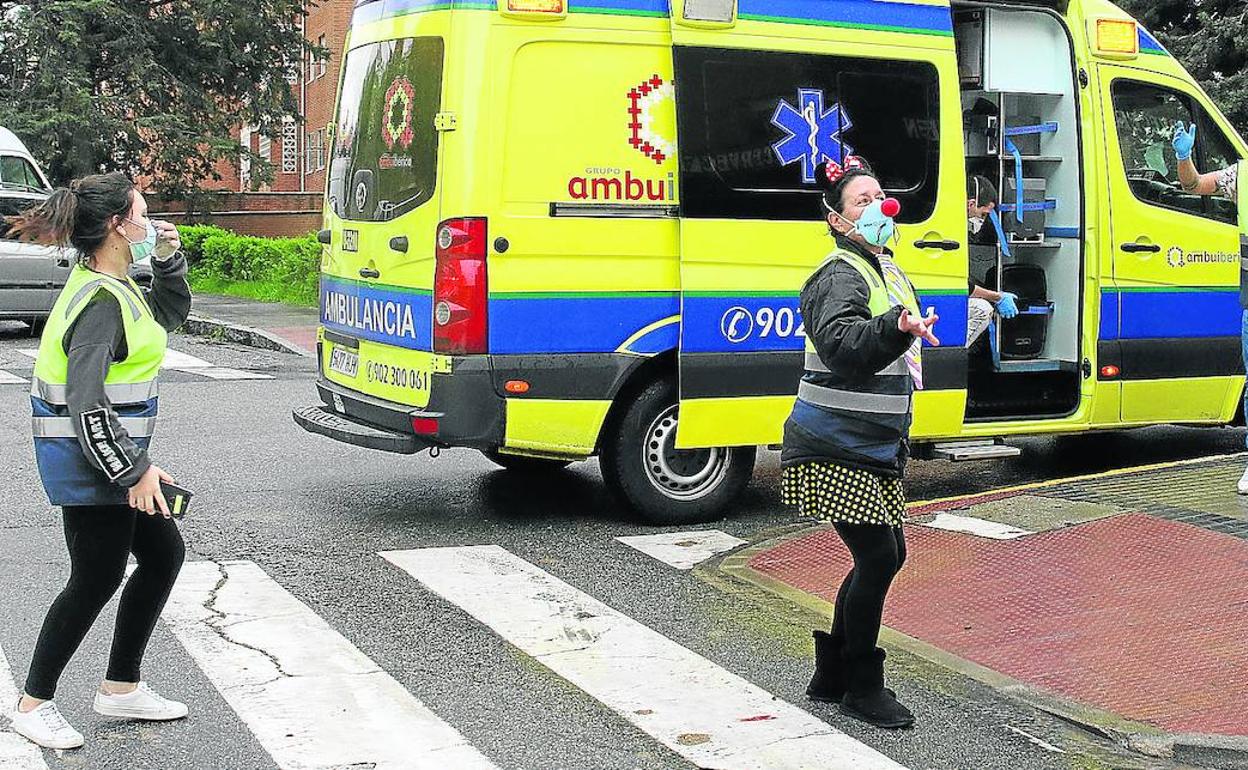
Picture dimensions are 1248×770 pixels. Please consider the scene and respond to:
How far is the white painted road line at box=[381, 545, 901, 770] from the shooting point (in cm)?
489

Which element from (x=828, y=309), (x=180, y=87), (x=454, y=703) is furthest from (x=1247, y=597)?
(x=180, y=87)

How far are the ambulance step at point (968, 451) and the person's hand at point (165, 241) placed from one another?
4616 mm

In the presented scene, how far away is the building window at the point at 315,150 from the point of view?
46000 mm

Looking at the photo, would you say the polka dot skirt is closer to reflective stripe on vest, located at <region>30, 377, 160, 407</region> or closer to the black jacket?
the black jacket

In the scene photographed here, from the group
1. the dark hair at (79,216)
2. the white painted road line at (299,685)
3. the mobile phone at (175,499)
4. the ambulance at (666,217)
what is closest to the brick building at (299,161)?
the ambulance at (666,217)

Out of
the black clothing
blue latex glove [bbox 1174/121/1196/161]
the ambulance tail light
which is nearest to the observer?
the black clothing

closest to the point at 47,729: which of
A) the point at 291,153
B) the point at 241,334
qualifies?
the point at 241,334

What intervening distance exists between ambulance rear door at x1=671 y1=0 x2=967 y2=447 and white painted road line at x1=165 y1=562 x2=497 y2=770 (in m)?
2.33

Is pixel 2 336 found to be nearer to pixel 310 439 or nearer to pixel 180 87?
pixel 310 439

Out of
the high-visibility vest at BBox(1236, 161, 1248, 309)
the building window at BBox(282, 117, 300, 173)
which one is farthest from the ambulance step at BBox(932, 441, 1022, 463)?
the building window at BBox(282, 117, 300, 173)

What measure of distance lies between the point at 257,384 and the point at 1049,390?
6.88 meters

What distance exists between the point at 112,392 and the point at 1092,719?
314cm

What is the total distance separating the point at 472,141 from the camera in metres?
7.34

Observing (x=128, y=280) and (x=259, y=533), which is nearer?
(x=128, y=280)
